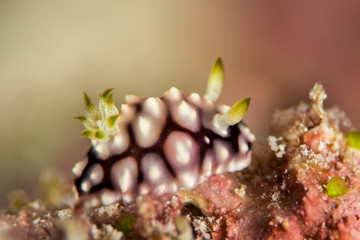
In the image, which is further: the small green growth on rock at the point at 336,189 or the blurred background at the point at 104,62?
the blurred background at the point at 104,62

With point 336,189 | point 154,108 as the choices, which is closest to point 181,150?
point 154,108

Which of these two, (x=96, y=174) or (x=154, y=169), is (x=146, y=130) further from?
(x=96, y=174)

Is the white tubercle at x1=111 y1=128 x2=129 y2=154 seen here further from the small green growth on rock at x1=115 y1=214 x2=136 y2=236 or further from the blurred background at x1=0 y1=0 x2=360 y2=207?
the blurred background at x1=0 y1=0 x2=360 y2=207

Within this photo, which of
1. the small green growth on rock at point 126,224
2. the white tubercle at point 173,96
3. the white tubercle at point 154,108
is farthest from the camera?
the white tubercle at point 173,96

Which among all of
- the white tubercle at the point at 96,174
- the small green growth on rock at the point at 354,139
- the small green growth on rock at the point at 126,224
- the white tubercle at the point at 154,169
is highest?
the white tubercle at the point at 96,174

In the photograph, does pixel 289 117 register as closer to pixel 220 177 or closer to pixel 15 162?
pixel 220 177

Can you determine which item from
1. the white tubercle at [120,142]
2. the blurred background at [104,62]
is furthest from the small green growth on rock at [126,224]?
the blurred background at [104,62]

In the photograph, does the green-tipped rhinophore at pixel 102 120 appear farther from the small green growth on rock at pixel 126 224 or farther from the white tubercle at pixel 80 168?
the small green growth on rock at pixel 126 224
